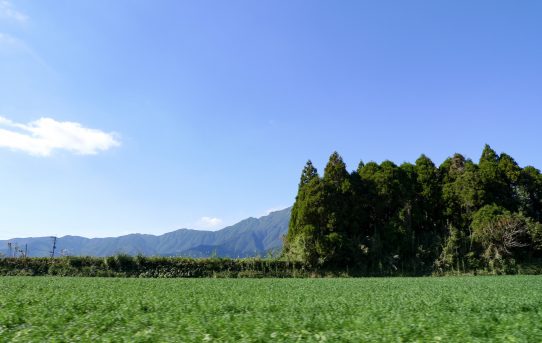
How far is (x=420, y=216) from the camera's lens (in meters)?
55.1

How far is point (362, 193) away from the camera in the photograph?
182ft

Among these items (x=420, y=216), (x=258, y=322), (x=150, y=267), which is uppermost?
(x=420, y=216)

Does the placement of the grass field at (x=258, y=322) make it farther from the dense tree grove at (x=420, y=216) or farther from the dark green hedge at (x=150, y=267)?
the dense tree grove at (x=420, y=216)

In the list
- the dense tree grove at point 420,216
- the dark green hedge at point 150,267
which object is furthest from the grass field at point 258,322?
the dense tree grove at point 420,216

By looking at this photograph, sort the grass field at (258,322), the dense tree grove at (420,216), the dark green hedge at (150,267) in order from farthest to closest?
the dense tree grove at (420,216) → the dark green hedge at (150,267) → the grass field at (258,322)

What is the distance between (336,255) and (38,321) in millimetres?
40337

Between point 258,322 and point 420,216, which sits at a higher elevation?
point 420,216

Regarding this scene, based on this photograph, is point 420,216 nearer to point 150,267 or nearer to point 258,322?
point 150,267

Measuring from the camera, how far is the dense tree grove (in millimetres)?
48719

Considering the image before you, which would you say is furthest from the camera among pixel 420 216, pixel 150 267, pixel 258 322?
pixel 420 216

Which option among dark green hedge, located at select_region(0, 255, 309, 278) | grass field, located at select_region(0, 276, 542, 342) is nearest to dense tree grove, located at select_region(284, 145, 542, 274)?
dark green hedge, located at select_region(0, 255, 309, 278)

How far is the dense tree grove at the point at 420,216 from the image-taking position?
48.7 meters

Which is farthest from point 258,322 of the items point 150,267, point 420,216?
point 420,216

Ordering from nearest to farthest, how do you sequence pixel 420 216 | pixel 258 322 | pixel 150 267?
pixel 258 322
pixel 150 267
pixel 420 216
